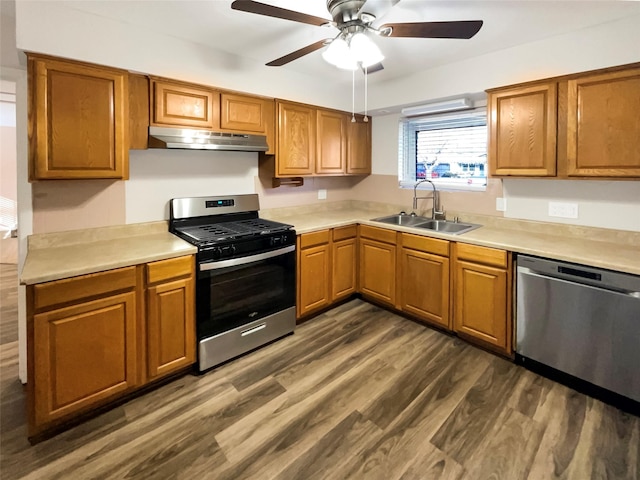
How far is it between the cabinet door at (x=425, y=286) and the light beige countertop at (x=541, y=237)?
23 centimetres

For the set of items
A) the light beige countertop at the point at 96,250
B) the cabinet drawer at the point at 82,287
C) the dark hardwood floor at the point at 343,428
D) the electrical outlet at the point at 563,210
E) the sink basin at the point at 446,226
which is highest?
the electrical outlet at the point at 563,210

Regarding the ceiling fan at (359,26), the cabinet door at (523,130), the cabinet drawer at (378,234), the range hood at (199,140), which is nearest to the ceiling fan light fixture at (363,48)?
the ceiling fan at (359,26)

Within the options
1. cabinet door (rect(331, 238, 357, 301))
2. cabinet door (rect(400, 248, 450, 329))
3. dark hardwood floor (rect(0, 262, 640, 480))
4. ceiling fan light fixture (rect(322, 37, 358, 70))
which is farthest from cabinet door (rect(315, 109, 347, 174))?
dark hardwood floor (rect(0, 262, 640, 480))

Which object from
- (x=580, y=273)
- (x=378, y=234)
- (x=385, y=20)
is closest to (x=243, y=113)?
(x=385, y=20)

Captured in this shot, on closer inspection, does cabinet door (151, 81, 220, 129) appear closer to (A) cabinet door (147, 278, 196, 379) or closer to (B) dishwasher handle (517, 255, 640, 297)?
(A) cabinet door (147, 278, 196, 379)

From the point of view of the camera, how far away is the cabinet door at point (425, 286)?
2.91m

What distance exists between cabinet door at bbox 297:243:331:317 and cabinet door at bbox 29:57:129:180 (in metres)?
1.56

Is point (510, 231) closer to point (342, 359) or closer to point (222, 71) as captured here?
point (342, 359)

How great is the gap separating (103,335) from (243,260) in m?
0.95

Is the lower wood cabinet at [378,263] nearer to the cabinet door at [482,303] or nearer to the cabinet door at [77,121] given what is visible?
the cabinet door at [482,303]

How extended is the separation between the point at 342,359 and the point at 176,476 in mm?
1320

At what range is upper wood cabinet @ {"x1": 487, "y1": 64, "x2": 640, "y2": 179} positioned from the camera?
2.13 metres

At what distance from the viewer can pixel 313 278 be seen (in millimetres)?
3186

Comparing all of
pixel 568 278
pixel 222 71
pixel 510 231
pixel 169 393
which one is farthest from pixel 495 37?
pixel 169 393
